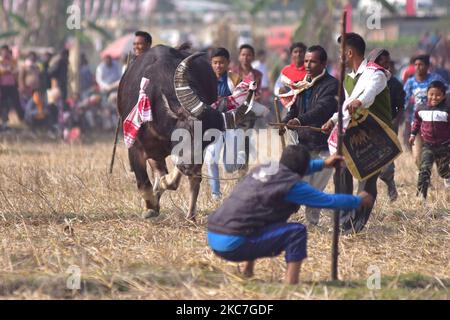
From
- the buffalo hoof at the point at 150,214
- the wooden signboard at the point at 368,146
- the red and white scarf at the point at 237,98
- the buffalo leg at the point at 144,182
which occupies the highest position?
the red and white scarf at the point at 237,98

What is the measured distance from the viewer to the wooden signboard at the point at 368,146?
9344 millimetres

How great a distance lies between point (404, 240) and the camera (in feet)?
31.5

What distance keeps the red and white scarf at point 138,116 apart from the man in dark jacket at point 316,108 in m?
1.35

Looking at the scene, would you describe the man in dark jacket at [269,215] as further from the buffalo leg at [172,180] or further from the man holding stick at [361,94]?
the buffalo leg at [172,180]

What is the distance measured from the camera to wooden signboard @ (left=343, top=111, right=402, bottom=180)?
9344mm

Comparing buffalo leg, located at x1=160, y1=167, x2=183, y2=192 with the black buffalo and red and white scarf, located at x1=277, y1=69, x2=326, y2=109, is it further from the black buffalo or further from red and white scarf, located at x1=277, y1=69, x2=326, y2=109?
red and white scarf, located at x1=277, y1=69, x2=326, y2=109

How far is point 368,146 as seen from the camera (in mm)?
9414

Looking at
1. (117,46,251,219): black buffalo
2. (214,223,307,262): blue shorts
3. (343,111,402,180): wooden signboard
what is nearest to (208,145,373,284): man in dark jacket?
(214,223,307,262): blue shorts

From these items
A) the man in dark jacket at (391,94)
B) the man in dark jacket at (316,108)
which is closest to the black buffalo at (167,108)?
the man in dark jacket at (316,108)

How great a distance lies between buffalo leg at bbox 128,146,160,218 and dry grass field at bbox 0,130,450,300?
152 millimetres

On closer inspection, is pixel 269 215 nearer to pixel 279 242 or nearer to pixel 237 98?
pixel 279 242

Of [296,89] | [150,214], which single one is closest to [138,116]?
[150,214]
